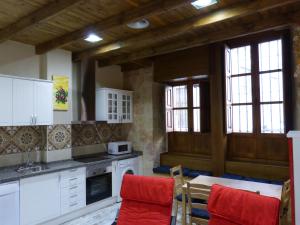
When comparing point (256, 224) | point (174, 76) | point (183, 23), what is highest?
point (183, 23)

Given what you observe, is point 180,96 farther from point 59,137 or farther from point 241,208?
point 241,208

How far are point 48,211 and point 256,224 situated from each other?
2851 millimetres

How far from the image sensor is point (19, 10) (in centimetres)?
280

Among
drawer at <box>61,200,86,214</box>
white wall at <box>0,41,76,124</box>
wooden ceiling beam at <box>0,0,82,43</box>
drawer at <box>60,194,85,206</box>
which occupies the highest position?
wooden ceiling beam at <box>0,0,82,43</box>

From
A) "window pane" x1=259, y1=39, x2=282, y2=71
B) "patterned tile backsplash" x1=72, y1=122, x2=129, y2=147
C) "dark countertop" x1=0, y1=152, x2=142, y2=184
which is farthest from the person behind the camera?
"patterned tile backsplash" x1=72, y1=122, x2=129, y2=147

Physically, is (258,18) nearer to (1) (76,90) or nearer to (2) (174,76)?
(2) (174,76)

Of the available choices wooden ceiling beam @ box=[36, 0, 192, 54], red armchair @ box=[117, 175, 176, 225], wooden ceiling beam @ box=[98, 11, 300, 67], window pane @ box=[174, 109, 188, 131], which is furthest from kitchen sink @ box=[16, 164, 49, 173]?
window pane @ box=[174, 109, 188, 131]

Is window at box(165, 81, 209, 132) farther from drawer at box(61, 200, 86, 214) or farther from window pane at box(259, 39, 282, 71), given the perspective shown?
drawer at box(61, 200, 86, 214)

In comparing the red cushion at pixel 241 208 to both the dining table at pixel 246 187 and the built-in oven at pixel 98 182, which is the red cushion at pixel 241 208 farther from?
the built-in oven at pixel 98 182

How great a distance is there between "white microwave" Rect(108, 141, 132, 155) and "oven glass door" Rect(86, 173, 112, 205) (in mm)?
550

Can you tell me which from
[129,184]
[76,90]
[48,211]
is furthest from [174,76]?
[48,211]

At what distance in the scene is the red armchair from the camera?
246 cm

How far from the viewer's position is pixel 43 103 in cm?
378

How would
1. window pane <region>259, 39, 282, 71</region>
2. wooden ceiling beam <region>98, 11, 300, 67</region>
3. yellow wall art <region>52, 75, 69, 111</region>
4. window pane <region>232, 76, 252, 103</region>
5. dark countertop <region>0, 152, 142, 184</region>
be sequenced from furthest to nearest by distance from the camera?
1. window pane <region>232, 76, 252, 103</region>
2. yellow wall art <region>52, 75, 69, 111</region>
3. window pane <region>259, 39, 282, 71</region>
4. dark countertop <region>0, 152, 142, 184</region>
5. wooden ceiling beam <region>98, 11, 300, 67</region>
